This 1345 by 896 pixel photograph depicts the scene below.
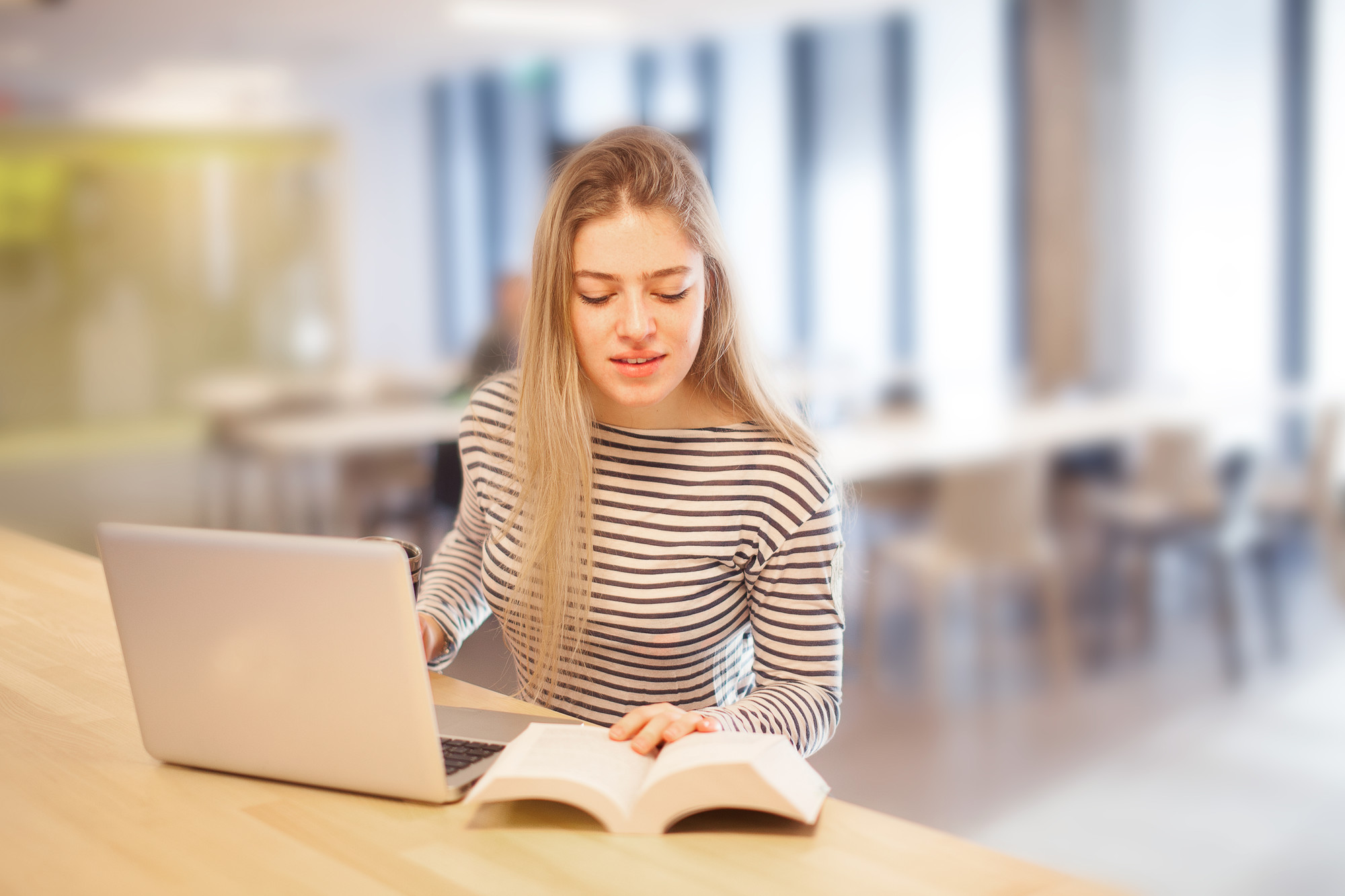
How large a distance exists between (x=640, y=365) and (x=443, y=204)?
5.31 m

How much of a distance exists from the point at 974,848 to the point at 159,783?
0.62 m

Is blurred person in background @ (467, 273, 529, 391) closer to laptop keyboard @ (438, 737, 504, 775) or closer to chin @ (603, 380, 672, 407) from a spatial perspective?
chin @ (603, 380, 672, 407)

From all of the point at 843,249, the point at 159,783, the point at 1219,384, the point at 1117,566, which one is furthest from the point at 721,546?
the point at 843,249

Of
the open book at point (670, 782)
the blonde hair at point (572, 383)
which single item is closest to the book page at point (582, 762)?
the open book at point (670, 782)

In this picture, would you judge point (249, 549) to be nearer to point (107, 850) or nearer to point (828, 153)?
point (107, 850)

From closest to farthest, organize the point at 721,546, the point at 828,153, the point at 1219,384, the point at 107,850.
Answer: the point at 107,850 → the point at 721,546 → the point at 1219,384 → the point at 828,153

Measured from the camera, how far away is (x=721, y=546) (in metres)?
1.20

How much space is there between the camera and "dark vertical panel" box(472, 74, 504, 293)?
6.11 metres

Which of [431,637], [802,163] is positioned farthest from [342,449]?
[431,637]

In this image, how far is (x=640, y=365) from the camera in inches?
46.0

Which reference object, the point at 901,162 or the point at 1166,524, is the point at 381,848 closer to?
the point at 1166,524

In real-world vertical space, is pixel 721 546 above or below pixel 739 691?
above

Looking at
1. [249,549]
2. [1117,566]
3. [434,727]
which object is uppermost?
[249,549]

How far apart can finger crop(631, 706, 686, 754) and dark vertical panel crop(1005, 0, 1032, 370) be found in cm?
327
